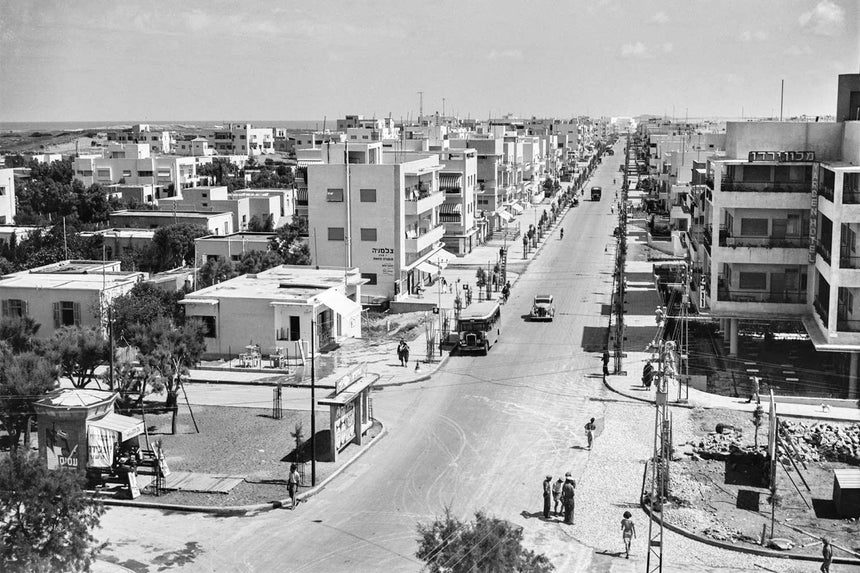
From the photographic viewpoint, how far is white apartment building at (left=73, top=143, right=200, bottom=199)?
88.6m

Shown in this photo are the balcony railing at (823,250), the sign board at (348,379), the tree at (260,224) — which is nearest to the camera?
the sign board at (348,379)

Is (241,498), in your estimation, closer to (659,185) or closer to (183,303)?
(183,303)

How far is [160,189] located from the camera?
3415 inches

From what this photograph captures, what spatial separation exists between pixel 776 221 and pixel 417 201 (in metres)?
18.2

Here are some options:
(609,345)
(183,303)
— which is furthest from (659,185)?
(183,303)

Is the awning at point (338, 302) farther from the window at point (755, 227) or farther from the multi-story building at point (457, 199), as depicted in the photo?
the multi-story building at point (457, 199)

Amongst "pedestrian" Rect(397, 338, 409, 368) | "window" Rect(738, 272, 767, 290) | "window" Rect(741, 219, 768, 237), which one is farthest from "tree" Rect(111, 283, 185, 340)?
"window" Rect(741, 219, 768, 237)

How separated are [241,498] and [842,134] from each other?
23408 mm

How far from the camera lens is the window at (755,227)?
34050mm

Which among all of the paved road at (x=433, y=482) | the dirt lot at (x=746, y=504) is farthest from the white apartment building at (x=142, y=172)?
the dirt lot at (x=746, y=504)

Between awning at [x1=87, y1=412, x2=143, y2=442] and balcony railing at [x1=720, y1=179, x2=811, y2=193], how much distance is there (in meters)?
21.0

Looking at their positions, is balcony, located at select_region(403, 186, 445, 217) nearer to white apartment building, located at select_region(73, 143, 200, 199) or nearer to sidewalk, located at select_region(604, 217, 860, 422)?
sidewalk, located at select_region(604, 217, 860, 422)

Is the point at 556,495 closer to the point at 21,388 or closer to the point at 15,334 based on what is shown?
the point at 21,388

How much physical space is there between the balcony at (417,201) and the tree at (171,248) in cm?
1441
